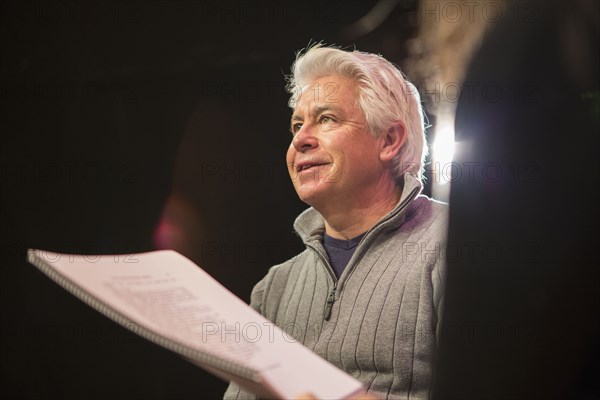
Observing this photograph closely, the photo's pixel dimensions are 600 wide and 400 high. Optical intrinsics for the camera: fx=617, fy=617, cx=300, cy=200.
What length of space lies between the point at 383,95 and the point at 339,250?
0.42 meters

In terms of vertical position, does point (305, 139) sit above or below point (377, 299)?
above

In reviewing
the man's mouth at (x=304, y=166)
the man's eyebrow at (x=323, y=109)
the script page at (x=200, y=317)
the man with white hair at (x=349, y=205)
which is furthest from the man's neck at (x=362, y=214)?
the script page at (x=200, y=317)

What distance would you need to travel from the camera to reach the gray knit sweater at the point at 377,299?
4.34 feet

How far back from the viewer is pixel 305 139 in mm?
1632

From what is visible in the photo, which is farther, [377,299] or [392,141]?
[392,141]

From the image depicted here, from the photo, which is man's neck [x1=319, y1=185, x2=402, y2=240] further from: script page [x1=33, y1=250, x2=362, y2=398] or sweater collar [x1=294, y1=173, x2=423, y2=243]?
script page [x1=33, y1=250, x2=362, y2=398]

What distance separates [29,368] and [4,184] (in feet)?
1.97

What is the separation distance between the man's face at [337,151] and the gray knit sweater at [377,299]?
0.30 ft

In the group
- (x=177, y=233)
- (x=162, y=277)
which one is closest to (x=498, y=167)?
(x=162, y=277)

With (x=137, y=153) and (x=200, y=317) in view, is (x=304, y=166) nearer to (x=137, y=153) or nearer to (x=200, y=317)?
(x=137, y=153)

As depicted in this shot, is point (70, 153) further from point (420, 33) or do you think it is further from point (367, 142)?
point (420, 33)

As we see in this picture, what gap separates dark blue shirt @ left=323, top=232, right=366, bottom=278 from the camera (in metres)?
1.54

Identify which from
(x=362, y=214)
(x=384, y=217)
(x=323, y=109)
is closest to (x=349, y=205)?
(x=362, y=214)

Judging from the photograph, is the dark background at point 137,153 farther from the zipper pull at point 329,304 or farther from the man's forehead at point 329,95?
the zipper pull at point 329,304
